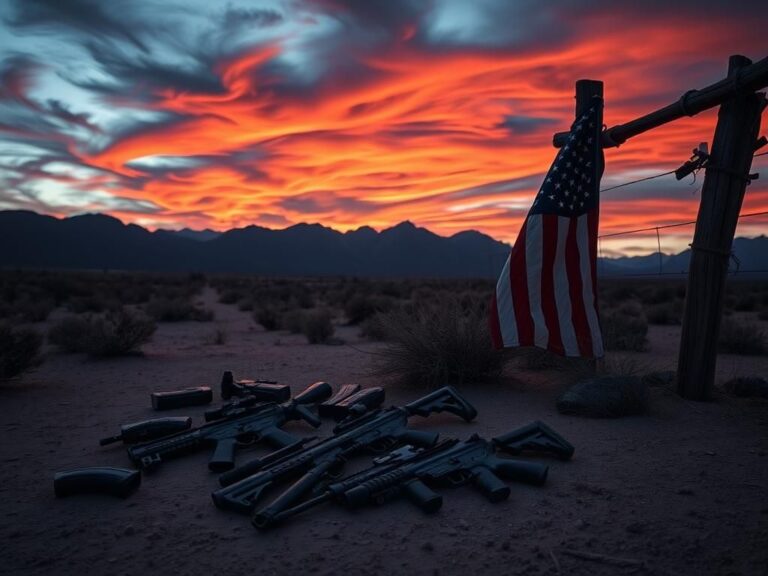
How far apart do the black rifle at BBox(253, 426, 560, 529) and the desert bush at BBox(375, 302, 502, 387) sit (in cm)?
319

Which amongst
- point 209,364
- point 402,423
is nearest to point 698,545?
point 402,423

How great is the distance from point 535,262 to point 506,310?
0.69m

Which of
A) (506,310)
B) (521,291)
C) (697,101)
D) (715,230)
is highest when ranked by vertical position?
(697,101)

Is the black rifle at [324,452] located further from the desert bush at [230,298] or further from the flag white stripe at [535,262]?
the desert bush at [230,298]

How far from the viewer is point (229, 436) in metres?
5.49

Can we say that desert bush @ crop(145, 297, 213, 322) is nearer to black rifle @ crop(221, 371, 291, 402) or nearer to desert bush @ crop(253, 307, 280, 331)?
desert bush @ crop(253, 307, 280, 331)

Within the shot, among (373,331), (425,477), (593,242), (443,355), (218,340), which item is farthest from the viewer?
(373,331)

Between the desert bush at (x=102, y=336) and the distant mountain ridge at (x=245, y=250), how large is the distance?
378 feet

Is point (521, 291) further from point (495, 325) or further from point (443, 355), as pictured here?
point (443, 355)

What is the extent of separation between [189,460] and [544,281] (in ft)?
14.6

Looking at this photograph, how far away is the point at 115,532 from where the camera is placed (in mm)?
3961

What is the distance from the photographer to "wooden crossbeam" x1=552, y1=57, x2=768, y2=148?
5.83 meters

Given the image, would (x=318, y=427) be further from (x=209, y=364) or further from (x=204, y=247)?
(x=204, y=247)

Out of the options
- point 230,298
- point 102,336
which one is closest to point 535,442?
point 102,336
